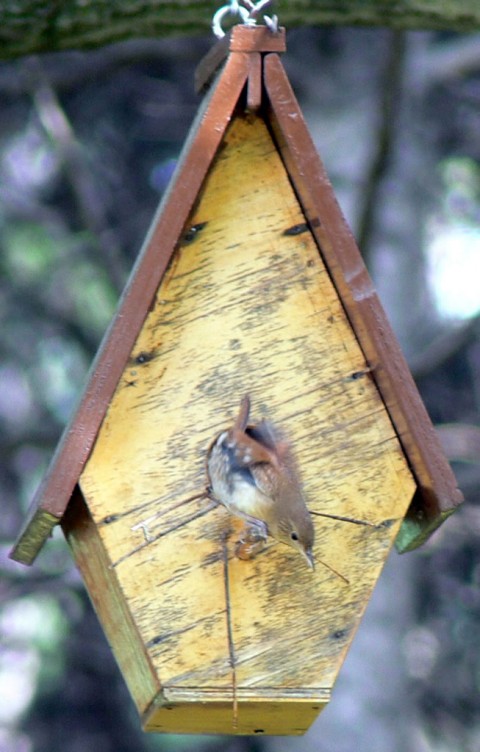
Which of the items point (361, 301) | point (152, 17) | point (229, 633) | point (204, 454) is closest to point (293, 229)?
point (361, 301)

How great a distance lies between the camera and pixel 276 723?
2.49 m

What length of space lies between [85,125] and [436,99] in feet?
6.07

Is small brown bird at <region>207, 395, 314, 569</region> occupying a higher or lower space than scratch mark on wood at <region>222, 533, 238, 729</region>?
higher

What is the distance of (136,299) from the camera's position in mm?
2344

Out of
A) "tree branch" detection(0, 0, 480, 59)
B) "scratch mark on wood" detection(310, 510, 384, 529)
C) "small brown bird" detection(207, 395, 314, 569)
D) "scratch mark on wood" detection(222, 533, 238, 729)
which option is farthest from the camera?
"tree branch" detection(0, 0, 480, 59)

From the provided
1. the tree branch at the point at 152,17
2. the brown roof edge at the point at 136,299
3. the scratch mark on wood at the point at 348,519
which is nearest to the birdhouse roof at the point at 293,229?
the brown roof edge at the point at 136,299

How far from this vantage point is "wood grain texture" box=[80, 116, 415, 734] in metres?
2.34

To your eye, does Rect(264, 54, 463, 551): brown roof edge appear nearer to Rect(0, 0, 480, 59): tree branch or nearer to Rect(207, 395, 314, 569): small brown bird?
Rect(207, 395, 314, 569): small brown bird

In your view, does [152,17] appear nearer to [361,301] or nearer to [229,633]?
[361,301]

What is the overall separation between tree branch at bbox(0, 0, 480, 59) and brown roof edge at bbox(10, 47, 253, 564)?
0.85m

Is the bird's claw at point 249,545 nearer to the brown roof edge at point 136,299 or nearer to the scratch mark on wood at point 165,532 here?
the scratch mark on wood at point 165,532


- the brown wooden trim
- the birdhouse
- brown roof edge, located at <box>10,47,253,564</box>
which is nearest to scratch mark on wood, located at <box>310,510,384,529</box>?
the birdhouse

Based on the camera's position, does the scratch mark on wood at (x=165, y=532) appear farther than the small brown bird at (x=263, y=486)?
Yes

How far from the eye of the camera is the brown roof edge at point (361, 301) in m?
2.41
